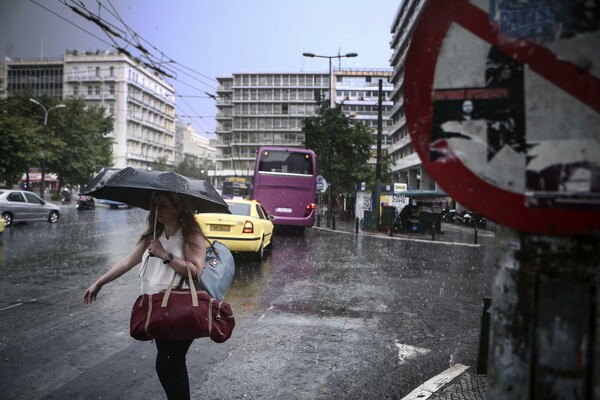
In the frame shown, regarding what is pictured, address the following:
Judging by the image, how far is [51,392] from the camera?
3.43 m

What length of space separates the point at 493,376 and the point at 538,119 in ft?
2.53

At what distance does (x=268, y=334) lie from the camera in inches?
199

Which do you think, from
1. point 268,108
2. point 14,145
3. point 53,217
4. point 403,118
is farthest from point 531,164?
point 268,108

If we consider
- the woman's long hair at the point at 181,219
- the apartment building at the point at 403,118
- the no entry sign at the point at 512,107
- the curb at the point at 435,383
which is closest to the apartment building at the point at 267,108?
the apartment building at the point at 403,118

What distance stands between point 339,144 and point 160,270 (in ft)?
106

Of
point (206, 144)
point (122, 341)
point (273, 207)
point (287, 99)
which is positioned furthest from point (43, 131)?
point (206, 144)

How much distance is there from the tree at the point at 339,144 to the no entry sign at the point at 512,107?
103 ft

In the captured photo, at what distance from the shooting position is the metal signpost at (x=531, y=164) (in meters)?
1.15

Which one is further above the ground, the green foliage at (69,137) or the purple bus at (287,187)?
the green foliage at (69,137)

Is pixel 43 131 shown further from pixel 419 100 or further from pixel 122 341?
pixel 419 100

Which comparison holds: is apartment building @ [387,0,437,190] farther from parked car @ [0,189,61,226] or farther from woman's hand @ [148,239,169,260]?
woman's hand @ [148,239,169,260]

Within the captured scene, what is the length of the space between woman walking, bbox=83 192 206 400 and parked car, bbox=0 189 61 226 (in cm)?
1725

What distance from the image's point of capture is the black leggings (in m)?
2.65

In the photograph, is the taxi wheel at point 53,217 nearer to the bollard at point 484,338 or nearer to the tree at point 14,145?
the tree at point 14,145
